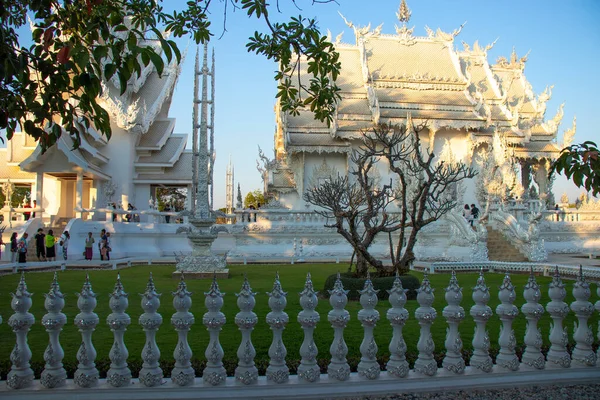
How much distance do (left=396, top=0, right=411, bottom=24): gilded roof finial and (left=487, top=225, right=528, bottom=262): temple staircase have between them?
53.3ft

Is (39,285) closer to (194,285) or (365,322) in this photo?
(194,285)

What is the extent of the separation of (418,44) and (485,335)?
2739cm

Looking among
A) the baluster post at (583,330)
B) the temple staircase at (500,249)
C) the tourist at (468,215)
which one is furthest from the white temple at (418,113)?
the baluster post at (583,330)

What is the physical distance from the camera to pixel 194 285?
Answer: 10125 mm

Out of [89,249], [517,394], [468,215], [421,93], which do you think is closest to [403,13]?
[421,93]

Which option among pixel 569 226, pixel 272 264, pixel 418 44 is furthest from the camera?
pixel 418 44

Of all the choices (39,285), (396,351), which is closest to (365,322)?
(396,351)

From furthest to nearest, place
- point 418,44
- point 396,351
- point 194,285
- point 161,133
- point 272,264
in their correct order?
1. point 418,44
2. point 161,133
3. point 272,264
4. point 194,285
5. point 396,351

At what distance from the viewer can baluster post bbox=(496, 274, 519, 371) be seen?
13.3 ft

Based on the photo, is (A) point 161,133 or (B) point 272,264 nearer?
(B) point 272,264

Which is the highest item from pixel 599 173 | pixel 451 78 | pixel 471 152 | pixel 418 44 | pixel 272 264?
pixel 418 44

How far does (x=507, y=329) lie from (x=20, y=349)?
3462mm

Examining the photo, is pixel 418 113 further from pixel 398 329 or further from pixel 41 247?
pixel 398 329

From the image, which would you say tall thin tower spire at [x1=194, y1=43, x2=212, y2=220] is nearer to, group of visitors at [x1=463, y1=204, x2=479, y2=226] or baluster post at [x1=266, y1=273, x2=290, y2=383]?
baluster post at [x1=266, y1=273, x2=290, y2=383]
